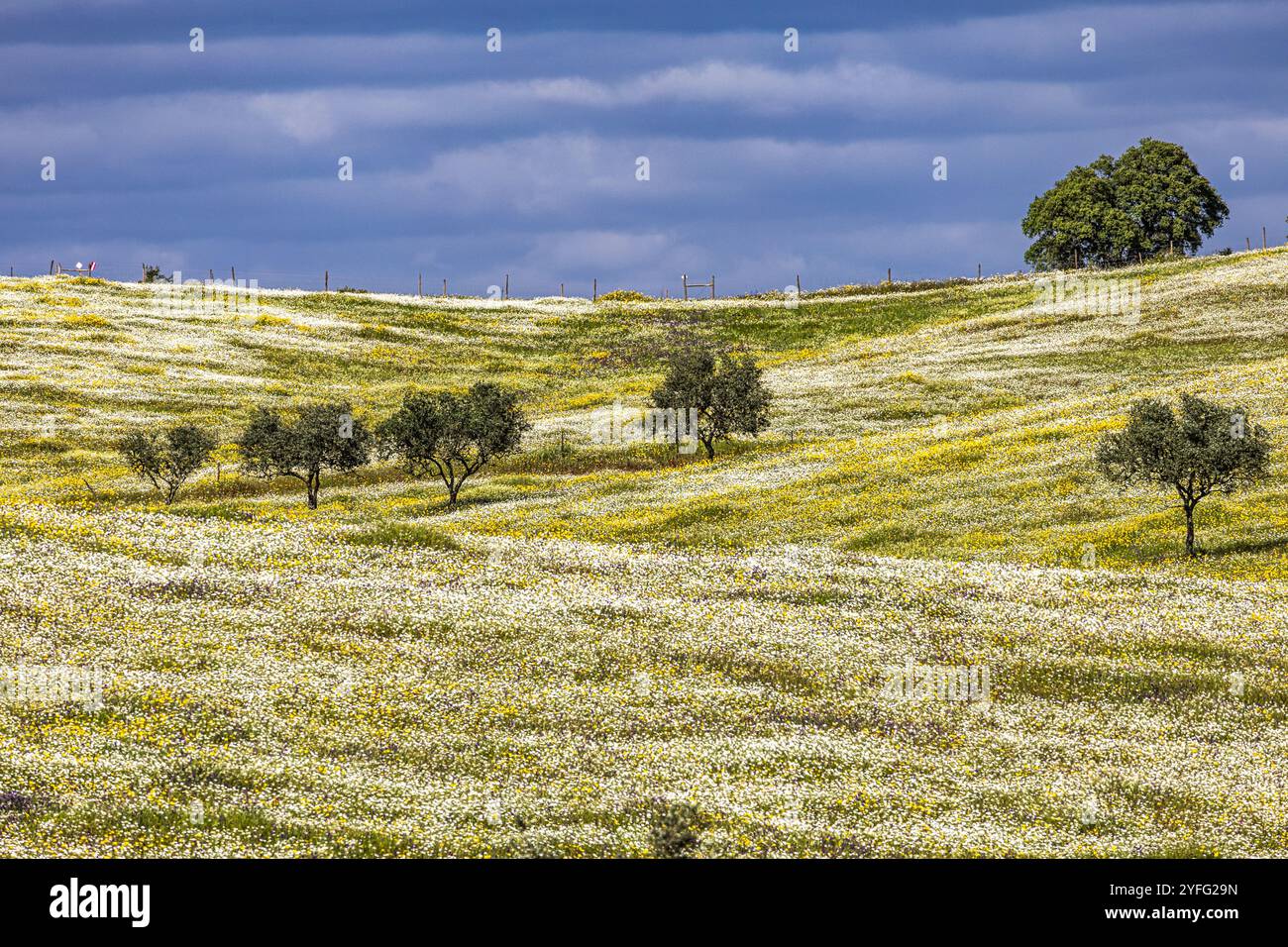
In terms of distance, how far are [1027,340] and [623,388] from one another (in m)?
32.8

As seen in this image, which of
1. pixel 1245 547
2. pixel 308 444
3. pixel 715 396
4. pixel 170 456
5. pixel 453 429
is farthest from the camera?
pixel 715 396

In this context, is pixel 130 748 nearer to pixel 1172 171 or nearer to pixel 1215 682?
pixel 1215 682

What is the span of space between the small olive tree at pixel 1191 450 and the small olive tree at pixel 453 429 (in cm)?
3143

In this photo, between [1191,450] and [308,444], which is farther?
[308,444]

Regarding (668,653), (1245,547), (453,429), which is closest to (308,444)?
(453,429)

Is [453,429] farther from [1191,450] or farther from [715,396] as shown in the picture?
[1191,450]

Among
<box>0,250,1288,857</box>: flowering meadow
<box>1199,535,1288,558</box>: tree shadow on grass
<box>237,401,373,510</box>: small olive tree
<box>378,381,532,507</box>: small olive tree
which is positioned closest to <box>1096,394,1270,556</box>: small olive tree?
<box>1199,535,1288,558</box>: tree shadow on grass

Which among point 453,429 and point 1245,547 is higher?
point 453,429

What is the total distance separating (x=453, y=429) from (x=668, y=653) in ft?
122

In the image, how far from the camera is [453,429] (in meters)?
65.6

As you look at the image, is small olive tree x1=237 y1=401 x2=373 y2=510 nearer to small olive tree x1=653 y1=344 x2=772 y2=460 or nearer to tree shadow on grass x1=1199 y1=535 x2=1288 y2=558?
small olive tree x1=653 y1=344 x2=772 y2=460

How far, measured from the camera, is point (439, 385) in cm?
10169

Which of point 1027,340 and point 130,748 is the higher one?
Result: point 1027,340
